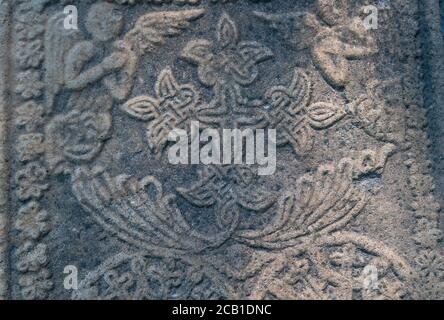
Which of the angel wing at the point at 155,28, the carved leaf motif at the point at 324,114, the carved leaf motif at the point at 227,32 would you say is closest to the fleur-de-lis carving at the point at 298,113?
the carved leaf motif at the point at 324,114

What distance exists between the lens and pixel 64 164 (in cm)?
147

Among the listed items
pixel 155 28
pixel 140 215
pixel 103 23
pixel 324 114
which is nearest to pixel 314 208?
pixel 324 114

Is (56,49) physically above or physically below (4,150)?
above

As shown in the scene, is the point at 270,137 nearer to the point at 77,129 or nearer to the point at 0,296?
the point at 77,129

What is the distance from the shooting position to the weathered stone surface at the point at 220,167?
4.73 feet

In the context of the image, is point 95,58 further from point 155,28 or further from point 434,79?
point 434,79

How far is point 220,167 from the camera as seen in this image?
1.48m

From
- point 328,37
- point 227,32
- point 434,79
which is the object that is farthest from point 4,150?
point 434,79

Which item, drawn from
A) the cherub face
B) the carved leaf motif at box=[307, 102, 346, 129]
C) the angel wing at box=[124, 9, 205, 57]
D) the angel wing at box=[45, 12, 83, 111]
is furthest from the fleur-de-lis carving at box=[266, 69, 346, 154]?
the angel wing at box=[45, 12, 83, 111]

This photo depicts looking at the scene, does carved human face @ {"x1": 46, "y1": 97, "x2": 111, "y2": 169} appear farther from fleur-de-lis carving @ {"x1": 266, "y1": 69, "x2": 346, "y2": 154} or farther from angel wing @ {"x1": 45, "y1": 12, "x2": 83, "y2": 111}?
fleur-de-lis carving @ {"x1": 266, "y1": 69, "x2": 346, "y2": 154}

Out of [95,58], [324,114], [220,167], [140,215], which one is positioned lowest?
[140,215]

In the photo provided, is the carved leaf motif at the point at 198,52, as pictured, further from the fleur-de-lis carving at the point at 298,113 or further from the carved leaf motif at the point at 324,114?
the carved leaf motif at the point at 324,114

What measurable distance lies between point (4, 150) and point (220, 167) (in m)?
0.54

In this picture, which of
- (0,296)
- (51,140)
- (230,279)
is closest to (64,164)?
(51,140)
